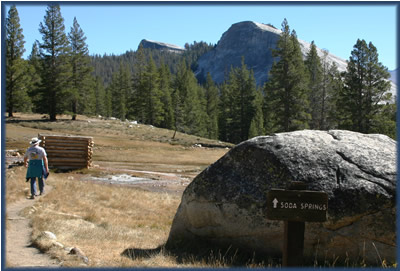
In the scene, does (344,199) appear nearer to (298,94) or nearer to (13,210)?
(13,210)

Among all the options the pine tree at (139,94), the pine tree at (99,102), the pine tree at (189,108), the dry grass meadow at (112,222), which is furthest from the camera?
the pine tree at (99,102)

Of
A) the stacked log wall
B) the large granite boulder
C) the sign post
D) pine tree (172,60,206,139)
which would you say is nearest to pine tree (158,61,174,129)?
pine tree (172,60,206,139)

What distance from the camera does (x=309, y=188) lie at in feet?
22.2

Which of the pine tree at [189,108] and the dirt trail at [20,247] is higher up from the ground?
the pine tree at [189,108]

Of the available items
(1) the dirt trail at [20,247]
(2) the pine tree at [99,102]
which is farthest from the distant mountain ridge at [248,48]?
(1) the dirt trail at [20,247]

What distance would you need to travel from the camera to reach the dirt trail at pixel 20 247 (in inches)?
228

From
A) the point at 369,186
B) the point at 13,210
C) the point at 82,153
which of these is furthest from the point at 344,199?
the point at 82,153

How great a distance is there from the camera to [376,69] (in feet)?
135

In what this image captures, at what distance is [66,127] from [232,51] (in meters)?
155

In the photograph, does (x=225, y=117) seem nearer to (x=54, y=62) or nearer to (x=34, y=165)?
(x=54, y=62)

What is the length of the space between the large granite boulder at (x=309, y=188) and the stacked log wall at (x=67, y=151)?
1585cm

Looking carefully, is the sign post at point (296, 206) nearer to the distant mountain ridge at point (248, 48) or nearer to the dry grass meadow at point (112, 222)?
the dry grass meadow at point (112, 222)

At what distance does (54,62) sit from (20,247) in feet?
141

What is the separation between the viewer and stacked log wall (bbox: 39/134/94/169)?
21.9 m
